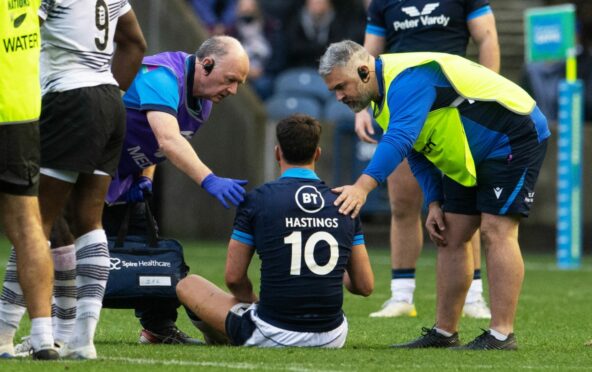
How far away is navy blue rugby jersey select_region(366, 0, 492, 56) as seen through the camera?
911 cm

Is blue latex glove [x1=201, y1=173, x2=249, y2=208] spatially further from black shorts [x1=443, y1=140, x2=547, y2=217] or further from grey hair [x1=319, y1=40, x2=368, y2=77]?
black shorts [x1=443, y1=140, x2=547, y2=217]

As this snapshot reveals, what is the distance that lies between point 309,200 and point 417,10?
10.3 feet

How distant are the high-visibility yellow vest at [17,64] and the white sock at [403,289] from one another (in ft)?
13.1

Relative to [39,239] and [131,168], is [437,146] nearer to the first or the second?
[131,168]

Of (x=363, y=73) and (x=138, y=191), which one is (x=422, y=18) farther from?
(x=138, y=191)

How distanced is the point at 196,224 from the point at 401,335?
1051 centimetres

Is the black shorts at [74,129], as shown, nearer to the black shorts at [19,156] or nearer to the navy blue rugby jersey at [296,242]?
the black shorts at [19,156]

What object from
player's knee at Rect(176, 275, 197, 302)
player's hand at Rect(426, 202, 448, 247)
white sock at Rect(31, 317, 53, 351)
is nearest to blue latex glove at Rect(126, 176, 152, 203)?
player's knee at Rect(176, 275, 197, 302)

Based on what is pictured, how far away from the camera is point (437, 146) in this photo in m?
6.86

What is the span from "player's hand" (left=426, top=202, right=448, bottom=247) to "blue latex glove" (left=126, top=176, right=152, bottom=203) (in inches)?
60.9

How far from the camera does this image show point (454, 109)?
22.4ft

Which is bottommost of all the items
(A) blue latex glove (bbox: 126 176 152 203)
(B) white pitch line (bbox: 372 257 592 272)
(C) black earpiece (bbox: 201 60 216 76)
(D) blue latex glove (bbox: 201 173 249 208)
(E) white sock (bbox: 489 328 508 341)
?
(B) white pitch line (bbox: 372 257 592 272)

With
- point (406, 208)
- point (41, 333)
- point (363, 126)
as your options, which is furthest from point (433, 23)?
point (41, 333)

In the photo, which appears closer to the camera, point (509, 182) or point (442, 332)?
point (509, 182)
